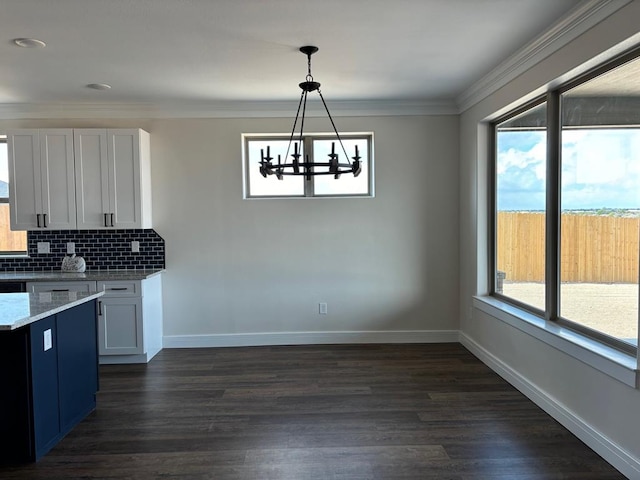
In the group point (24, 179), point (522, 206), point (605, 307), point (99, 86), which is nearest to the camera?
point (605, 307)

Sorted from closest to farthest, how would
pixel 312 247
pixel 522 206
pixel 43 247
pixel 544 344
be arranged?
pixel 544 344 < pixel 522 206 < pixel 43 247 < pixel 312 247

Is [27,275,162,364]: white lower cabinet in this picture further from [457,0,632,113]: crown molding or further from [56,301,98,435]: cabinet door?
[457,0,632,113]: crown molding

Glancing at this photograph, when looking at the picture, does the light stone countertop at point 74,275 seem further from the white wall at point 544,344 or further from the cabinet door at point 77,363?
the white wall at point 544,344

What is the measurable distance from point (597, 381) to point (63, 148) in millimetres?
4942

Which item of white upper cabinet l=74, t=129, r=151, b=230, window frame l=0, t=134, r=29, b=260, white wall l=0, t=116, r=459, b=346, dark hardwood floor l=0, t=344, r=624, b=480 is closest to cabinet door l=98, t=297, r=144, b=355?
dark hardwood floor l=0, t=344, r=624, b=480

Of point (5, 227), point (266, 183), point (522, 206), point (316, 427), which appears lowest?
point (316, 427)

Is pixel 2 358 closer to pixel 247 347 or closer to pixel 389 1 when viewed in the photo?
pixel 247 347

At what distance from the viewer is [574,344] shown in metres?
2.75

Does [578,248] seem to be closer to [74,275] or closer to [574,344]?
[574,344]

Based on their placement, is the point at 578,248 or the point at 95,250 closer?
the point at 578,248

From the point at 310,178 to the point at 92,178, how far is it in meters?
2.26

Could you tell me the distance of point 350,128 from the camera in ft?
15.7

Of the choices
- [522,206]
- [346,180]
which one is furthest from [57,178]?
[522,206]

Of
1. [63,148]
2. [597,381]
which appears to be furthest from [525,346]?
[63,148]
